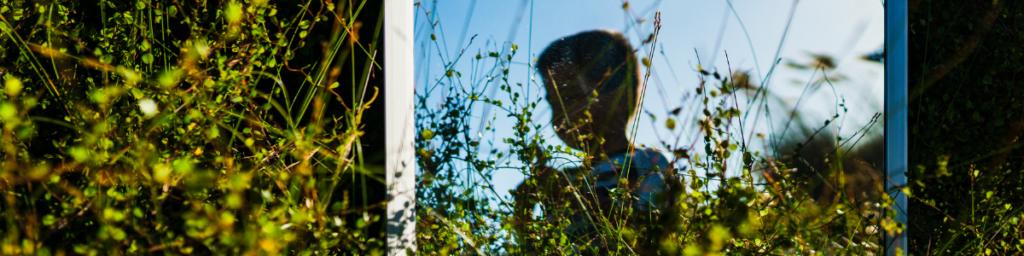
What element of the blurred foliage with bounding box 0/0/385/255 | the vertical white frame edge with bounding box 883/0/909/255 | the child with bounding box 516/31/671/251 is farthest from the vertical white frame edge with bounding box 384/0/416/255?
the vertical white frame edge with bounding box 883/0/909/255

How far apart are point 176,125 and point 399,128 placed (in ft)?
1.73

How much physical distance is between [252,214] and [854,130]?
2.09m

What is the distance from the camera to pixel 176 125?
1135 millimetres

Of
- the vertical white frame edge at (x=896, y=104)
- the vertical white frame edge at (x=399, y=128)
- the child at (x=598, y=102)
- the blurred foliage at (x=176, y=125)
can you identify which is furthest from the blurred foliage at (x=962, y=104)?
the blurred foliage at (x=176, y=125)

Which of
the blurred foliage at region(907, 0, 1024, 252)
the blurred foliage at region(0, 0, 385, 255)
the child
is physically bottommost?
the blurred foliage at region(0, 0, 385, 255)

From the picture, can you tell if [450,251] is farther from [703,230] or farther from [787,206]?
[787,206]

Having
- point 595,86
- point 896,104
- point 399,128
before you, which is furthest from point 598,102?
point 896,104

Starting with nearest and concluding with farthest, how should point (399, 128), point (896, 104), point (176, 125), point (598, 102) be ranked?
point (176, 125) < point (399, 128) < point (896, 104) < point (598, 102)

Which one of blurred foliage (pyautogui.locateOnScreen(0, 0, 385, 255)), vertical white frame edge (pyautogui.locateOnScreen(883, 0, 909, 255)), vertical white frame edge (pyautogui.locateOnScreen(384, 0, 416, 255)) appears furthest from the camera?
vertical white frame edge (pyautogui.locateOnScreen(883, 0, 909, 255))

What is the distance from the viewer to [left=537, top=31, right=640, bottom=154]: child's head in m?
1.82

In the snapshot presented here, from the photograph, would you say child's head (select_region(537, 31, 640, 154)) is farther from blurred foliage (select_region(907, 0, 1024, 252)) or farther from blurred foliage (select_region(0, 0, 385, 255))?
blurred foliage (select_region(907, 0, 1024, 252))

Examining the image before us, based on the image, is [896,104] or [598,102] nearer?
[896,104]

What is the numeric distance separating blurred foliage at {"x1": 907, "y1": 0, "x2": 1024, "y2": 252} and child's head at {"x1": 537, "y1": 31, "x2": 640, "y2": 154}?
3.47 feet

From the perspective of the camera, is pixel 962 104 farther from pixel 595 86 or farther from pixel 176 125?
pixel 176 125
